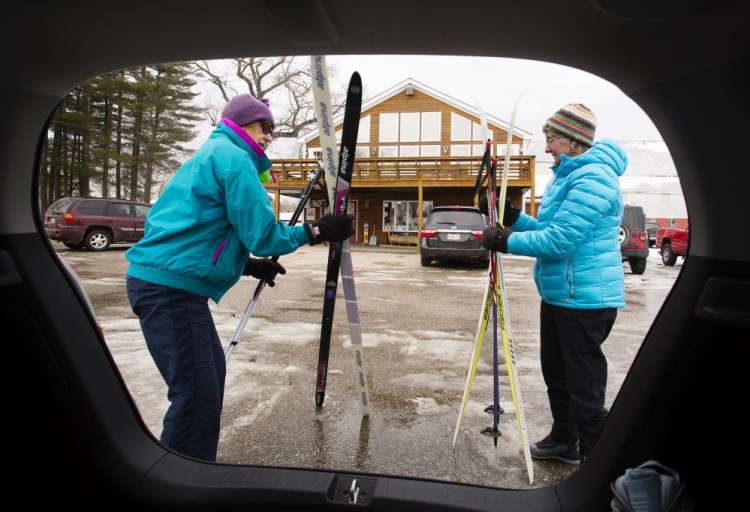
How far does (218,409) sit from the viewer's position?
201 cm

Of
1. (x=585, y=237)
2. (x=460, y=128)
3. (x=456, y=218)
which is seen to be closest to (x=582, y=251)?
(x=585, y=237)

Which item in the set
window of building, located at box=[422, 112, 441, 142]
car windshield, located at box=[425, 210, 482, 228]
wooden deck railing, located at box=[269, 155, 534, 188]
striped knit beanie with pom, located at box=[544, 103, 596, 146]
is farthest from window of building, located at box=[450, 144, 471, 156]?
striped knit beanie with pom, located at box=[544, 103, 596, 146]

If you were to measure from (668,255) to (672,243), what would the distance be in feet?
2.11

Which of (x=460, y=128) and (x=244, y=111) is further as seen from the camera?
(x=460, y=128)

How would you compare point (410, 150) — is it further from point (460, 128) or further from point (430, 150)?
point (460, 128)

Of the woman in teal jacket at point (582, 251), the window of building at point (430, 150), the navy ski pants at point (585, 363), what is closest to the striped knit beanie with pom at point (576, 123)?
the woman in teal jacket at point (582, 251)

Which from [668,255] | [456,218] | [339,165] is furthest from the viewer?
[668,255]

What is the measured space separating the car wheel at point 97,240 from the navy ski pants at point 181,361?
49.4 feet

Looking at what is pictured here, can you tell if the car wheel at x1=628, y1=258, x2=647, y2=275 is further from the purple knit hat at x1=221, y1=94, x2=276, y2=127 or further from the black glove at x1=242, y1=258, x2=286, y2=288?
the purple knit hat at x1=221, y1=94, x2=276, y2=127

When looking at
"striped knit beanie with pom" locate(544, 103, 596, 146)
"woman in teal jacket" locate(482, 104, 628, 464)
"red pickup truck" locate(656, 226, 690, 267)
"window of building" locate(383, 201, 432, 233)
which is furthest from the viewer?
"window of building" locate(383, 201, 432, 233)

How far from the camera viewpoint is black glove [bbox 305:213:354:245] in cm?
231

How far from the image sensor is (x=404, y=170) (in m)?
21.0

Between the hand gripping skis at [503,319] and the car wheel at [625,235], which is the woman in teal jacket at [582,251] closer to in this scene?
the hand gripping skis at [503,319]

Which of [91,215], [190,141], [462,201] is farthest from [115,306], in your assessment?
[190,141]
